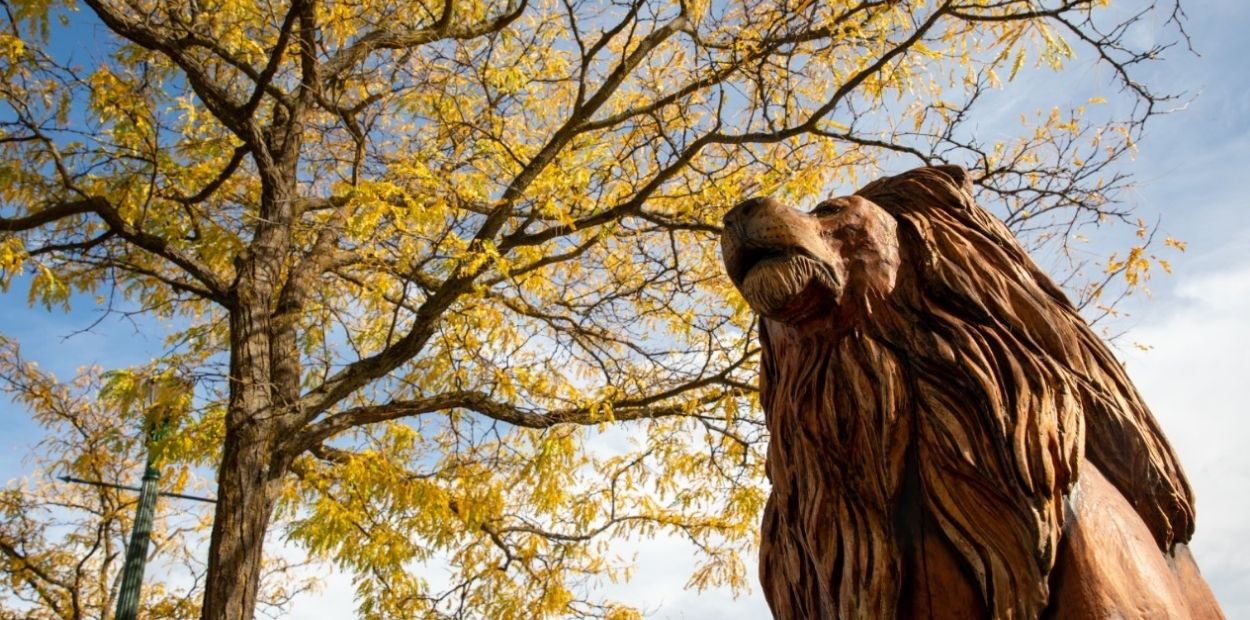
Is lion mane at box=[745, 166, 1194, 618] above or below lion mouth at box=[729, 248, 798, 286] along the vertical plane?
below

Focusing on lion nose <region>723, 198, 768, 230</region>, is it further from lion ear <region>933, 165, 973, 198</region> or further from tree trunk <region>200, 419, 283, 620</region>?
tree trunk <region>200, 419, 283, 620</region>

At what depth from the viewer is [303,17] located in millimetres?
6844

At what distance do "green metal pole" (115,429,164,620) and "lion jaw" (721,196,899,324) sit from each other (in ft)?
15.9

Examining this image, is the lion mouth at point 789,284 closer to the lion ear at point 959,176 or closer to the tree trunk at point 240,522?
the lion ear at point 959,176

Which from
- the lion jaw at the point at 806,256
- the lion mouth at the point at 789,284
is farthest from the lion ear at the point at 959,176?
the lion mouth at the point at 789,284

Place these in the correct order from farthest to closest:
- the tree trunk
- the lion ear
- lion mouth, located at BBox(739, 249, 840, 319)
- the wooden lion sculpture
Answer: the tree trunk
the lion ear
lion mouth, located at BBox(739, 249, 840, 319)
the wooden lion sculpture

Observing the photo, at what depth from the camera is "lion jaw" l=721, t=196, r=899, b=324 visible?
1953mm

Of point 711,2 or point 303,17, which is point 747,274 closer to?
point 711,2

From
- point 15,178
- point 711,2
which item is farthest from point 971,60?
point 15,178

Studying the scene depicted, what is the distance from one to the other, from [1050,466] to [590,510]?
19.2 feet

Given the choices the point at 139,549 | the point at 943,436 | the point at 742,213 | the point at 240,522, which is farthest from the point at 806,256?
the point at 139,549

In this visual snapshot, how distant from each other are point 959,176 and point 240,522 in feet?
16.4

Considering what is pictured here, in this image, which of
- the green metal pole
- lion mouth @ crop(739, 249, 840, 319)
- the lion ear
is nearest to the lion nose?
lion mouth @ crop(739, 249, 840, 319)

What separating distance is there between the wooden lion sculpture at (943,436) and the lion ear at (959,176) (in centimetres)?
2
